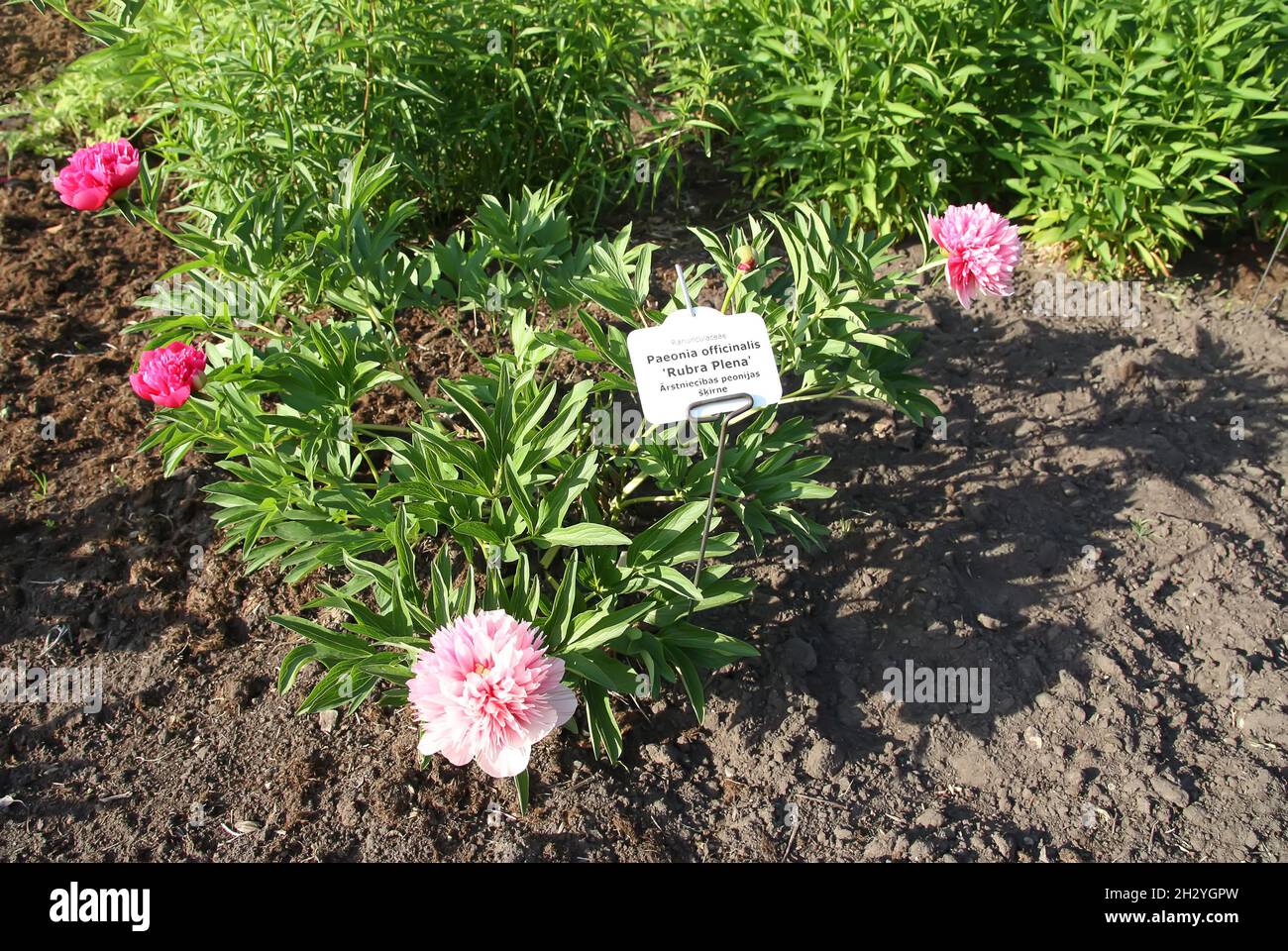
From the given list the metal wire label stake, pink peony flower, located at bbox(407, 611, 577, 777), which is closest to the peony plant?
pink peony flower, located at bbox(407, 611, 577, 777)

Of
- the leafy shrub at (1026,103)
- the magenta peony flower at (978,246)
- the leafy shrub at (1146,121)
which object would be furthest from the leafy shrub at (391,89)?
the magenta peony flower at (978,246)

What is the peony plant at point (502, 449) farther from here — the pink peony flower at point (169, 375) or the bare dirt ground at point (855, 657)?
the bare dirt ground at point (855, 657)

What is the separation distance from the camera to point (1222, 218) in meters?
4.39

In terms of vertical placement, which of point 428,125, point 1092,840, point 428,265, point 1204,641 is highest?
point 428,125

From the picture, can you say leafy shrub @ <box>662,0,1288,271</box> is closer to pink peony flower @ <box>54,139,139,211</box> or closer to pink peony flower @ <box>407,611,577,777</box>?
pink peony flower @ <box>54,139,139,211</box>

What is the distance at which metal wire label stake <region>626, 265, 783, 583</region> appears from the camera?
7.02 feet

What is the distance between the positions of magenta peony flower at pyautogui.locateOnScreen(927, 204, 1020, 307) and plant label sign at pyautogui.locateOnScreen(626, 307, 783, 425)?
2.04ft

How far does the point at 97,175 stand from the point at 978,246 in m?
2.27

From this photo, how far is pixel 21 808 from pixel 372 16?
264cm

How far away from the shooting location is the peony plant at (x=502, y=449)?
2340 millimetres

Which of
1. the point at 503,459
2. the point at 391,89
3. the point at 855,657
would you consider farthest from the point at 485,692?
the point at 391,89

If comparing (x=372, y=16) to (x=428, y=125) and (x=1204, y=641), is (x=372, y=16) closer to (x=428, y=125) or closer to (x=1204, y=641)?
(x=428, y=125)

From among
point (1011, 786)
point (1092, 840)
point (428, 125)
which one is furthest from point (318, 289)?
point (1092, 840)

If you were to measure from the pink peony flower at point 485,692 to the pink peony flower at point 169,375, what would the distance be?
1019 millimetres
